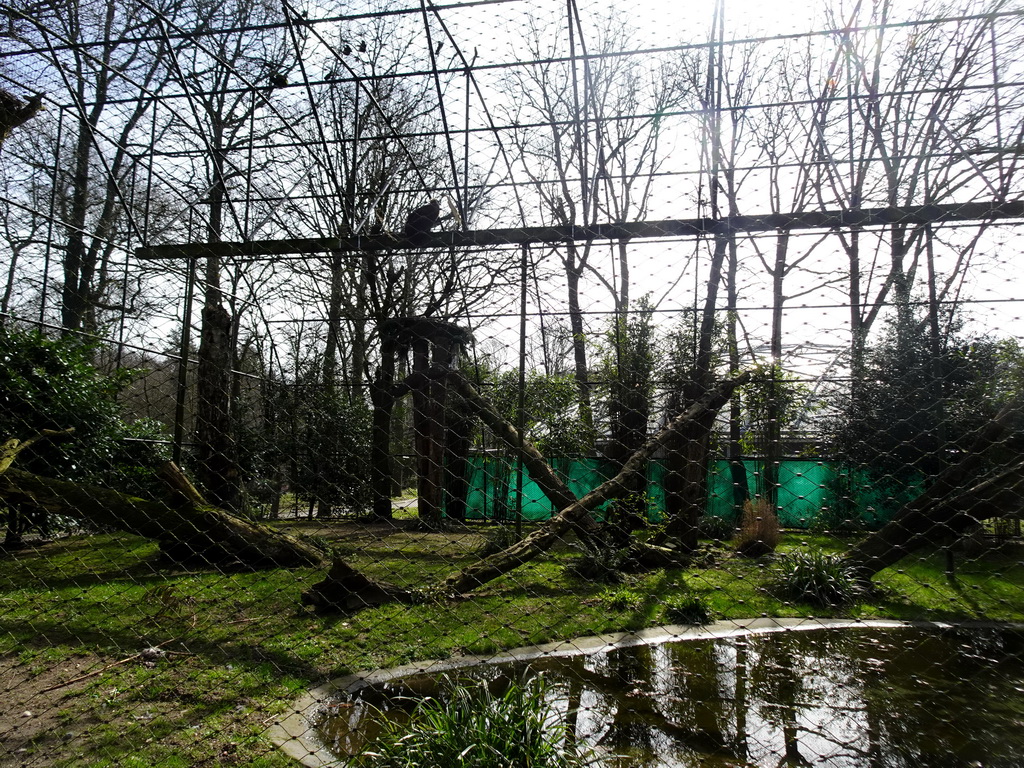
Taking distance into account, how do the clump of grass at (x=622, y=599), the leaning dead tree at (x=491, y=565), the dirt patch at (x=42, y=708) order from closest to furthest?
the dirt patch at (x=42, y=708) < the leaning dead tree at (x=491, y=565) < the clump of grass at (x=622, y=599)

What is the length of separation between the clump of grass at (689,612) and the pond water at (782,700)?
0.63 ft

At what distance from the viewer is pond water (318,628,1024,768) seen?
2.21 meters

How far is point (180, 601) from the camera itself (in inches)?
142

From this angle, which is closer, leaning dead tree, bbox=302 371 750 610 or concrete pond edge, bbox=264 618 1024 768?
concrete pond edge, bbox=264 618 1024 768

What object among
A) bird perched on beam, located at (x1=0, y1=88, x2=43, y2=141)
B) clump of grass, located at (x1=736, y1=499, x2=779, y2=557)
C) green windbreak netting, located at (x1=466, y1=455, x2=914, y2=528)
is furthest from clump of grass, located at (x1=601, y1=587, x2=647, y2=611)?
bird perched on beam, located at (x1=0, y1=88, x2=43, y2=141)

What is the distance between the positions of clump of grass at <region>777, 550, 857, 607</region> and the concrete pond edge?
0.31 meters

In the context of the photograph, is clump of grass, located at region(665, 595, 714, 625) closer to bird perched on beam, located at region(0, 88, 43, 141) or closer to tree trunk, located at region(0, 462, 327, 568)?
tree trunk, located at region(0, 462, 327, 568)

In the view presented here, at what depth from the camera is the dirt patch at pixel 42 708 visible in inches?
79.0

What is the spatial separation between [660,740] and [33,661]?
9.58 feet

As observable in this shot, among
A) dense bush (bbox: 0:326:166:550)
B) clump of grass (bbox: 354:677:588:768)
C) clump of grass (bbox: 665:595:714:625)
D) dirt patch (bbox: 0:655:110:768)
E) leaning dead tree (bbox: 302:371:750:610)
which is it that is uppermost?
dense bush (bbox: 0:326:166:550)

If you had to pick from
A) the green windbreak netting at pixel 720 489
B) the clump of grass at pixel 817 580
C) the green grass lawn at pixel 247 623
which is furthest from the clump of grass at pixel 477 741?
the green windbreak netting at pixel 720 489

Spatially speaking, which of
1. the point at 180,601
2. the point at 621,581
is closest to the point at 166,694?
the point at 180,601

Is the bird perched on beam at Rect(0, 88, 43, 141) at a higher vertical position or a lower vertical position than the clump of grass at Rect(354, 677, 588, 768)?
higher

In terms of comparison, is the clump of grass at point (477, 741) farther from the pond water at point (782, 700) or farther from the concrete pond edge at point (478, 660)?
the concrete pond edge at point (478, 660)
